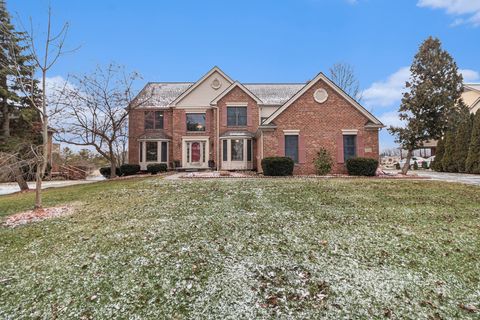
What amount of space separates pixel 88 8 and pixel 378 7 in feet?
40.1

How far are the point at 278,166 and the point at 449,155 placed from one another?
18.9 meters

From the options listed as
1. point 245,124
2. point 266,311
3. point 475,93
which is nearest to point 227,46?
point 245,124

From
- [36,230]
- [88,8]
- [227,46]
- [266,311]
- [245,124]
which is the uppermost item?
[227,46]

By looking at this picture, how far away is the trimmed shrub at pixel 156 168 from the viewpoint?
2233 cm

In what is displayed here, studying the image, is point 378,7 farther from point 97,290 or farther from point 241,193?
point 97,290

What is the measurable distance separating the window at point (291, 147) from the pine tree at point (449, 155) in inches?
659

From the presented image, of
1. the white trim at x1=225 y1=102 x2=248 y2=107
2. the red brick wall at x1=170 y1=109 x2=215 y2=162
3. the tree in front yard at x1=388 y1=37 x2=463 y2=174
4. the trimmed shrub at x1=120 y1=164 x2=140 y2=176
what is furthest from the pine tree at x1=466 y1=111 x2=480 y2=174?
the trimmed shrub at x1=120 y1=164 x2=140 y2=176

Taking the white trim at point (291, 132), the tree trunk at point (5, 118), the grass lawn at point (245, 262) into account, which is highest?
the tree trunk at point (5, 118)

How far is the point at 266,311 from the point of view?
3.79 meters

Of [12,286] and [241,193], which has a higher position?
[241,193]

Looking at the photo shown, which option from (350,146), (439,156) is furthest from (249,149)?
(439,156)

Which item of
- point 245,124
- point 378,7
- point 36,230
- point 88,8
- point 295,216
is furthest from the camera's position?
point 245,124

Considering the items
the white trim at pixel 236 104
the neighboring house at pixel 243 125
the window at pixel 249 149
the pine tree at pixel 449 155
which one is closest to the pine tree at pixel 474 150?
the pine tree at pixel 449 155

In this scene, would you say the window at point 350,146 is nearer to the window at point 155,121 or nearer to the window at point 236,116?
the window at point 236,116
